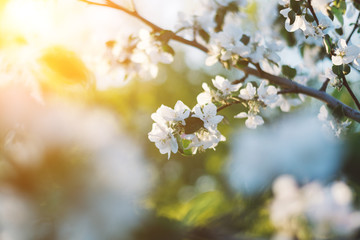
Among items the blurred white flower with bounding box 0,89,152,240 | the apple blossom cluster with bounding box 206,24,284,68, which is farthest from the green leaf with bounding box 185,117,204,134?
the blurred white flower with bounding box 0,89,152,240

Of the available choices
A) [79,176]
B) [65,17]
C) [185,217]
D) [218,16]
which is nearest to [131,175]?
[79,176]

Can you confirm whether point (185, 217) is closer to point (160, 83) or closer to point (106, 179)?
point (106, 179)

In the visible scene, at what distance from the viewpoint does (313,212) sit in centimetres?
355

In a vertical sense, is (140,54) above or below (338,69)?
below

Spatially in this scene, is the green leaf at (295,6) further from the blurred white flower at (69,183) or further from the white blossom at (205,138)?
the blurred white flower at (69,183)

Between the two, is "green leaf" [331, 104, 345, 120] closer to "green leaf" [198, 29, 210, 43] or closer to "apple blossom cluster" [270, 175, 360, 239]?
"green leaf" [198, 29, 210, 43]

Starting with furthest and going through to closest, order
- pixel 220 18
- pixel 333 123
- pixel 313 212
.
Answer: pixel 313 212 < pixel 220 18 < pixel 333 123

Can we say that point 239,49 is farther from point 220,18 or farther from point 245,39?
point 220,18

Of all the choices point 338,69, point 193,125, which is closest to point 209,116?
point 193,125

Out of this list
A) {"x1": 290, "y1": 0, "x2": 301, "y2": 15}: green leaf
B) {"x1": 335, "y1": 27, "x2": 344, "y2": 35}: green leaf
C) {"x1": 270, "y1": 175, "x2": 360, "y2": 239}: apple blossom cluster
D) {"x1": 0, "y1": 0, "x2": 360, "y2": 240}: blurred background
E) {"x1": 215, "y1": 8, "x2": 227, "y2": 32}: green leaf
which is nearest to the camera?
{"x1": 290, "y1": 0, "x2": 301, "y2": 15}: green leaf

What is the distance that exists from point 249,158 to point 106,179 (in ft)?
5.45

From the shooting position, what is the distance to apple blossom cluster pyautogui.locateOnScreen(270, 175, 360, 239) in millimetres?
3486

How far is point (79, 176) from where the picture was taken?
3.44 meters

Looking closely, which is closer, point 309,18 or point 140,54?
point 309,18
